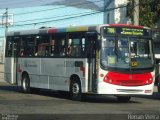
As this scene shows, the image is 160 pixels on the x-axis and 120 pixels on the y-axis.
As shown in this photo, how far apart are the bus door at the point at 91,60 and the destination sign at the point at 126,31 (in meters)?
0.54

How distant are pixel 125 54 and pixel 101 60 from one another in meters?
0.97

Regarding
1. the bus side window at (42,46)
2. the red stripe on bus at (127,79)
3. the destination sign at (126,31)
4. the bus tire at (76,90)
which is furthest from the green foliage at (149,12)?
the red stripe on bus at (127,79)

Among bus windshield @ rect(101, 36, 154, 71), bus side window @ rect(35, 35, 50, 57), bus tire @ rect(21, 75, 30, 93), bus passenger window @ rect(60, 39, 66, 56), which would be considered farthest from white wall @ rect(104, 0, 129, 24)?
bus windshield @ rect(101, 36, 154, 71)

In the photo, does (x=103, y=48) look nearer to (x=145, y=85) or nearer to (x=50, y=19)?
(x=145, y=85)

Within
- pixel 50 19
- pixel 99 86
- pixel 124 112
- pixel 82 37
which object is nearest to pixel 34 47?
pixel 82 37

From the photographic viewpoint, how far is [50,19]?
234 feet

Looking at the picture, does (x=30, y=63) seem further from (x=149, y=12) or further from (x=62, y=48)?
(x=149, y=12)

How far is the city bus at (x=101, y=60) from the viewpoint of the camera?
20047 mm

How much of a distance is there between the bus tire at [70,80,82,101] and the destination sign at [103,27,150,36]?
253 cm

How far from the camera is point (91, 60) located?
2045 cm

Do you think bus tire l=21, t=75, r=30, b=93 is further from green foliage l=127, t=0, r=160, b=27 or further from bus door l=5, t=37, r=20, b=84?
green foliage l=127, t=0, r=160, b=27

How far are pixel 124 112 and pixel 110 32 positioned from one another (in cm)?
467

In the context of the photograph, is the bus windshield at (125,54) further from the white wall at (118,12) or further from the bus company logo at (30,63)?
the white wall at (118,12)

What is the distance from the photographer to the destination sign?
20281 millimetres
